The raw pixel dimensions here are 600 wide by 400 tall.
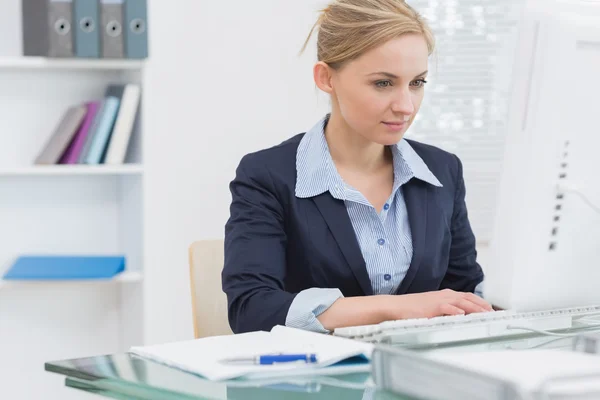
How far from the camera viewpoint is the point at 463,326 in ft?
4.25

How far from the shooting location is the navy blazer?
1.68 meters

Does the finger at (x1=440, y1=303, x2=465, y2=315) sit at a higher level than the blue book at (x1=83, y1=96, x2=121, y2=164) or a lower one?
lower

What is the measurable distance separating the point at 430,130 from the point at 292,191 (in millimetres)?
1564

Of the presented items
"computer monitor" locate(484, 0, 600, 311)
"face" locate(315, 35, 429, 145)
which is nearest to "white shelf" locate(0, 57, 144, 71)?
"face" locate(315, 35, 429, 145)

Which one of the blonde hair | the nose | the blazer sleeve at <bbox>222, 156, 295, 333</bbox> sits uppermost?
the blonde hair

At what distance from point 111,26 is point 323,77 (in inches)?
42.9

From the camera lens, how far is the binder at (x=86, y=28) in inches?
107

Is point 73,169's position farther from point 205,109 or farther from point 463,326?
point 463,326

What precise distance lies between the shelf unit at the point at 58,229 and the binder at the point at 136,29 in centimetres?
15

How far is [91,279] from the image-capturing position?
9.21 ft

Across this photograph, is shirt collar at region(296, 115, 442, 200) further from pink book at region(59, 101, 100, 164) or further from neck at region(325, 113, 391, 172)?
pink book at region(59, 101, 100, 164)

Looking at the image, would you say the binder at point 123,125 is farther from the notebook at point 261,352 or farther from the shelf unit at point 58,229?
the notebook at point 261,352

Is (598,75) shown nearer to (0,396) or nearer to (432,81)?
(432,81)

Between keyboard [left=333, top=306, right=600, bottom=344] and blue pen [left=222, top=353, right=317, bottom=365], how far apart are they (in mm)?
139
